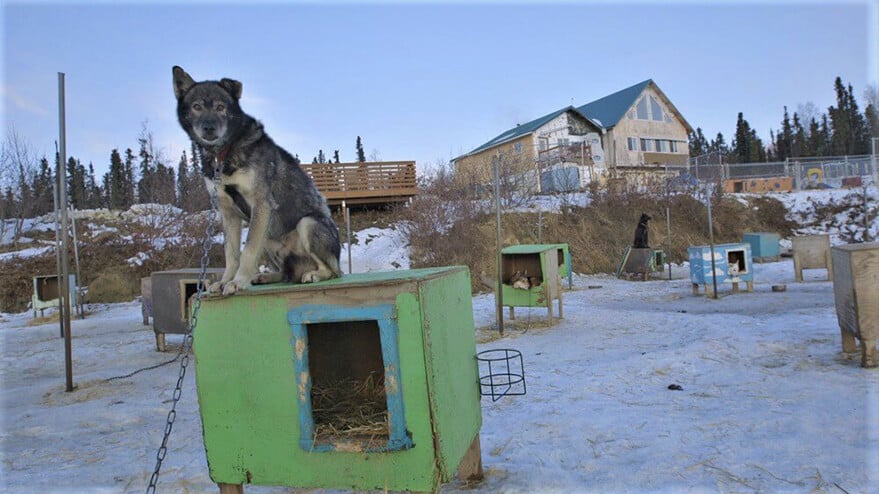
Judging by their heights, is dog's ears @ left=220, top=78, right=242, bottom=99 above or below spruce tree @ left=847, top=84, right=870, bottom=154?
below

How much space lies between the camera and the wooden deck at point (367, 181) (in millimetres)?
22234

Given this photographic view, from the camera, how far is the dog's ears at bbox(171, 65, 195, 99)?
2.88 metres

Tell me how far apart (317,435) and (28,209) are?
28.6m

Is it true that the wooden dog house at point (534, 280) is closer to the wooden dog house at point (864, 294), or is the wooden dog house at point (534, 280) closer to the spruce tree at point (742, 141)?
the wooden dog house at point (864, 294)

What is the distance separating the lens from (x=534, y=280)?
931 cm

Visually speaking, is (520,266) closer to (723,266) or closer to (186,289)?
(723,266)

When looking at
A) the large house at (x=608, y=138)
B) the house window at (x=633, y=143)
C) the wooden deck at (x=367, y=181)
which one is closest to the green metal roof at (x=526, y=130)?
the large house at (x=608, y=138)

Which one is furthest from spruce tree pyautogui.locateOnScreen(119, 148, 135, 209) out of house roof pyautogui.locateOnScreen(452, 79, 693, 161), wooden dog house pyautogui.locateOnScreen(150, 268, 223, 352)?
wooden dog house pyautogui.locateOnScreen(150, 268, 223, 352)

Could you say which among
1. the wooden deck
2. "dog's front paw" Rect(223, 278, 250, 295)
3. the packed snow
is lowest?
the packed snow

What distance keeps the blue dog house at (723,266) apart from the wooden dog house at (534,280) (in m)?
4.43

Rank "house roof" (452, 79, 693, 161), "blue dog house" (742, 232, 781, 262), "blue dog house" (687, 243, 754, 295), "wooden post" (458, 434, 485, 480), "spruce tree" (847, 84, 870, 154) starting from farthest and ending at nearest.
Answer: "spruce tree" (847, 84, 870, 154) → "house roof" (452, 79, 693, 161) → "blue dog house" (742, 232, 781, 262) → "blue dog house" (687, 243, 754, 295) → "wooden post" (458, 434, 485, 480)

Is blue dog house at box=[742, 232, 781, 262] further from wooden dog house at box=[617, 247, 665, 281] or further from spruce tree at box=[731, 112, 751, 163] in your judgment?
spruce tree at box=[731, 112, 751, 163]

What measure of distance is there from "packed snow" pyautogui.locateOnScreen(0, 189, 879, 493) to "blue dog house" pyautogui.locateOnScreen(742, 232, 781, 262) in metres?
11.4

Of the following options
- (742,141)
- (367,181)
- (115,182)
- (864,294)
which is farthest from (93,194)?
(742,141)
